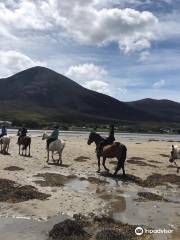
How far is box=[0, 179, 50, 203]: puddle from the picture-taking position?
19.5 meters

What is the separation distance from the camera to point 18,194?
20094 millimetres

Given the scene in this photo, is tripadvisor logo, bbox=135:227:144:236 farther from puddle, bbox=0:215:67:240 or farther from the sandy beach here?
puddle, bbox=0:215:67:240

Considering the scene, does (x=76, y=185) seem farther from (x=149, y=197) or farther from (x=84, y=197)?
(x=149, y=197)

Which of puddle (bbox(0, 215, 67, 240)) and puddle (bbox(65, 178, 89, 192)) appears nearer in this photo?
puddle (bbox(0, 215, 67, 240))

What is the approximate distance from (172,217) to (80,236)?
5064mm

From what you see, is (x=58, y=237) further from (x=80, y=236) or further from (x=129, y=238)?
(x=129, y=238)

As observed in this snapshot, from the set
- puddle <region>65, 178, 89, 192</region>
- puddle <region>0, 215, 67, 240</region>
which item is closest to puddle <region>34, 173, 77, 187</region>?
puddle <region>65, 178, 89, 192</region>

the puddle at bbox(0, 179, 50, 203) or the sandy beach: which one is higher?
the puddle at bbox(0, 179, 50, 203)

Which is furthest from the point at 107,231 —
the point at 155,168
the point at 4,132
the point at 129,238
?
the point at 4,132

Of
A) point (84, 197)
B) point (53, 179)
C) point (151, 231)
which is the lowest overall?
point (151, 231)

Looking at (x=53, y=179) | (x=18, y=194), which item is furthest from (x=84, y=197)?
(x=53, y=179)

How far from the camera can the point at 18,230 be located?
14828 mm

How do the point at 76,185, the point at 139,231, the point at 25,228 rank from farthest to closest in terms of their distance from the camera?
the point at 76,185
the point at 25,228
the point at 139,231

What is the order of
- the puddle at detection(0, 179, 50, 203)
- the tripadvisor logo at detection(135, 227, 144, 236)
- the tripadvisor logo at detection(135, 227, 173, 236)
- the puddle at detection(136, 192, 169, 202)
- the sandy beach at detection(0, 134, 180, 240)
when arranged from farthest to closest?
the puddle at detection(136, 192, 169, 202)
the puddle at detection(0, 179, 50, 203)
the sandy beach at detection(0, 134, 180, 240)
the tripadvisor logo at detection(135, 227, 173, 236)
the tripadvisor logo at detection(135, 227, 144, 236)
